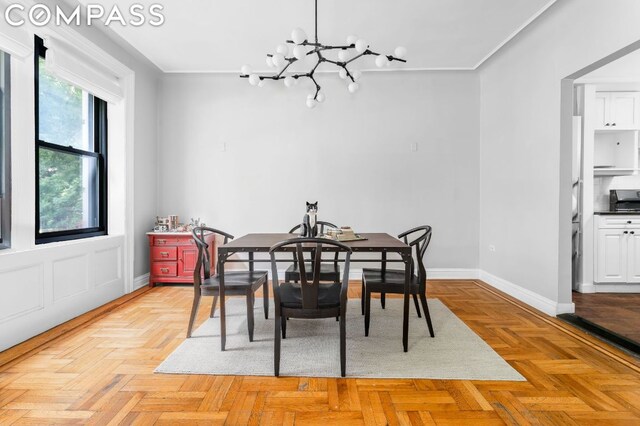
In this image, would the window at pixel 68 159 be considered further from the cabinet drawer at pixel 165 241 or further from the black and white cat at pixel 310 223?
the black and white cat at pixel 310 223

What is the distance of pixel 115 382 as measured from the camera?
2096 millimetres

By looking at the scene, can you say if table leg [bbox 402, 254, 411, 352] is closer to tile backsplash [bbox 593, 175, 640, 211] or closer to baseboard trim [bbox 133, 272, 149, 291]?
baseboard trim [bbox 133, 272, 149, 291]

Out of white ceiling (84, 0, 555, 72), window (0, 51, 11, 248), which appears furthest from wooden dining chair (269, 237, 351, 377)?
white ceiling (84, 0, 555, 72)

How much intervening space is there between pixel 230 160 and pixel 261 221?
0.97 meters

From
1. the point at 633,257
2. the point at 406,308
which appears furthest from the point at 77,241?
the point at 633,257

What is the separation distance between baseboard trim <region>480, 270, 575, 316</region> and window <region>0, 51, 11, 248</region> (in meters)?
4.73

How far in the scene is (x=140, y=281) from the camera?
4.45 metres

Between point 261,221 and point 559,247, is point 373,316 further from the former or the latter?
point 261,221

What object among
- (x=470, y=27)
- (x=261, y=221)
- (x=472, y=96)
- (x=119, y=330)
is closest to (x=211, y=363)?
(x=119, y=330)

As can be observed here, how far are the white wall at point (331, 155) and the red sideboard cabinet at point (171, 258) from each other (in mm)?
577

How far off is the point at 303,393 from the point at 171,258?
3.13 m

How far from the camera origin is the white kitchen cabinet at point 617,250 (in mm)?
3996

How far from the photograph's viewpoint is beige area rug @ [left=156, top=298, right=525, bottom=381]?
87.5 inches

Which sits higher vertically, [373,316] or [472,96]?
[472,96]
